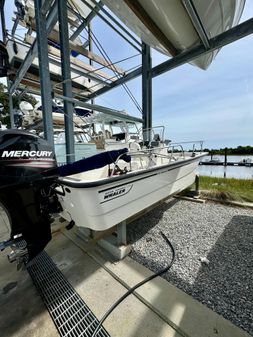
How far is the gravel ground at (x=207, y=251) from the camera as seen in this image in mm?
1364

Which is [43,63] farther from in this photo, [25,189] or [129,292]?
[129,292]

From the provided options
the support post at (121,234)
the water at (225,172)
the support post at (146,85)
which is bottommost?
the water at (225,172)

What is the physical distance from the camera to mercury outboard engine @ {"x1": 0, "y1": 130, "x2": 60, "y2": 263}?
4.24 feet

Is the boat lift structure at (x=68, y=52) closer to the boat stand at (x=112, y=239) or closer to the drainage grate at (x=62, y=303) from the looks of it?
the boat stand at (x=112, y=239)

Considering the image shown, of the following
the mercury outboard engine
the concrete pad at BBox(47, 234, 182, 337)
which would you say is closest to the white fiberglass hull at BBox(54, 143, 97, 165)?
the concrete pad at BBox(47, 234, 182, 337)

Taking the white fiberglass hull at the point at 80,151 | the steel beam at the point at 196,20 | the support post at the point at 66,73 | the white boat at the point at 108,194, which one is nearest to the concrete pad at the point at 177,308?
the white boat at the point at 108,194

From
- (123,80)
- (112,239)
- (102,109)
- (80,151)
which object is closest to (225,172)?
(123,80)

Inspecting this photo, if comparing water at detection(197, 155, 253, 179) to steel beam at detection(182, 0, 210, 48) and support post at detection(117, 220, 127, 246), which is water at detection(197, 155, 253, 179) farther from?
support post at detection(117, 220, 127, 246)

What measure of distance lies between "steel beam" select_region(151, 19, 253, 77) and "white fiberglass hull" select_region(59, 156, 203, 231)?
8.52 ft

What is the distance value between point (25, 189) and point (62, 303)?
975 mm

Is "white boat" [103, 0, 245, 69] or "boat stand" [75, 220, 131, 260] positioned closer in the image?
"boat stand" [75, 220, 131, 260]

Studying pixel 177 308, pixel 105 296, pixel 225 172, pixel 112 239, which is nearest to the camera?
pixel 177 308

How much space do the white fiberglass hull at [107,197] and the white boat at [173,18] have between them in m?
2.17

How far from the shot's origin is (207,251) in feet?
6.42
